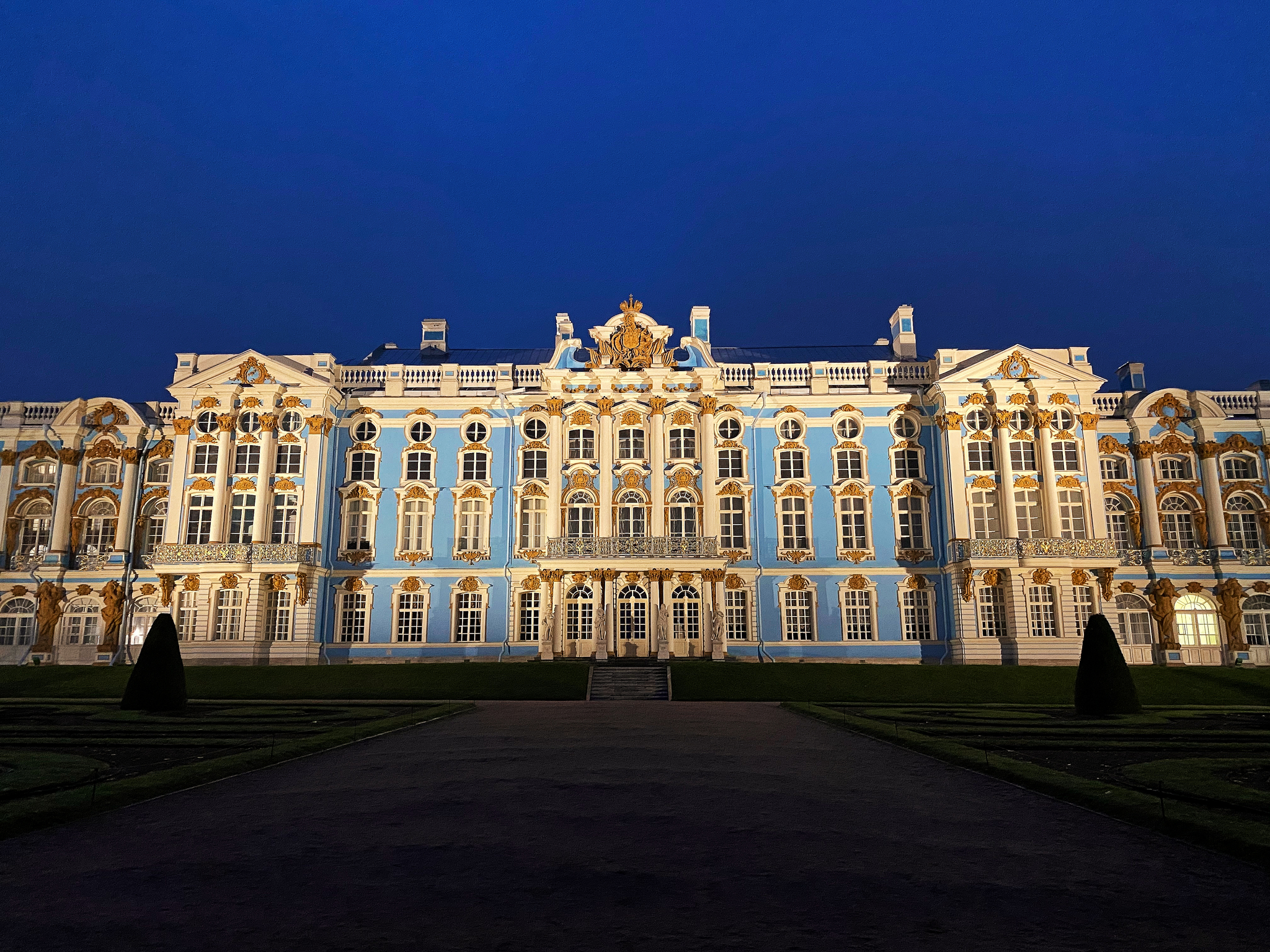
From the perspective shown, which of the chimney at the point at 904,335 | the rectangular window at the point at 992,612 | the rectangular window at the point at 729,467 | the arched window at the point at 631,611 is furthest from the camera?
the chimney at the point at 904,335

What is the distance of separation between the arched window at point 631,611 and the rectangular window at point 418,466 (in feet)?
34.7

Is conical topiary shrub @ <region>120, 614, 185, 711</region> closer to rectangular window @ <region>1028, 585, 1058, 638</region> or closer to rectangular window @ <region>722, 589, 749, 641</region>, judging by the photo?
rectangular window @ <region>722, 589, 749, 641</region>

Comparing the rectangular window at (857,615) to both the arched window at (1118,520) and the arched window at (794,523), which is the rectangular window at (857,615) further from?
the arched window at (1118,520)

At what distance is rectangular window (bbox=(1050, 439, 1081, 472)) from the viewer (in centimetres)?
4016

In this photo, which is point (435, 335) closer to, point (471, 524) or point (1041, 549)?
point (471, 524)

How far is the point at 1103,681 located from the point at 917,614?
18146 mm

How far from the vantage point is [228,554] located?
39.0m

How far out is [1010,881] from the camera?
727 cm

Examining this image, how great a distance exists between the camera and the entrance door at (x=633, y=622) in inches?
1519

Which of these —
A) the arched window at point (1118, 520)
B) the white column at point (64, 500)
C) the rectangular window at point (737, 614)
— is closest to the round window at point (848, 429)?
the rectangular window at point (737, 614)

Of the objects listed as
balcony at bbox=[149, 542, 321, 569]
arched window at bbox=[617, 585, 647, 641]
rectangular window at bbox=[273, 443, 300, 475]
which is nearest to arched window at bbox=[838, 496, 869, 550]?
arched window at bbox=[617, 585, 647, 641]

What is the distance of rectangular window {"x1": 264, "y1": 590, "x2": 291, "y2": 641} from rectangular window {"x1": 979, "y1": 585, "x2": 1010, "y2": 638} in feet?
96.2

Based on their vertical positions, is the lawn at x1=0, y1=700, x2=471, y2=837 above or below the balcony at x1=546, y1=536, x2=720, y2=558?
below

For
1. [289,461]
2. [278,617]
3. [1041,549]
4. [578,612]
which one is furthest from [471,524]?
[1041,549]
